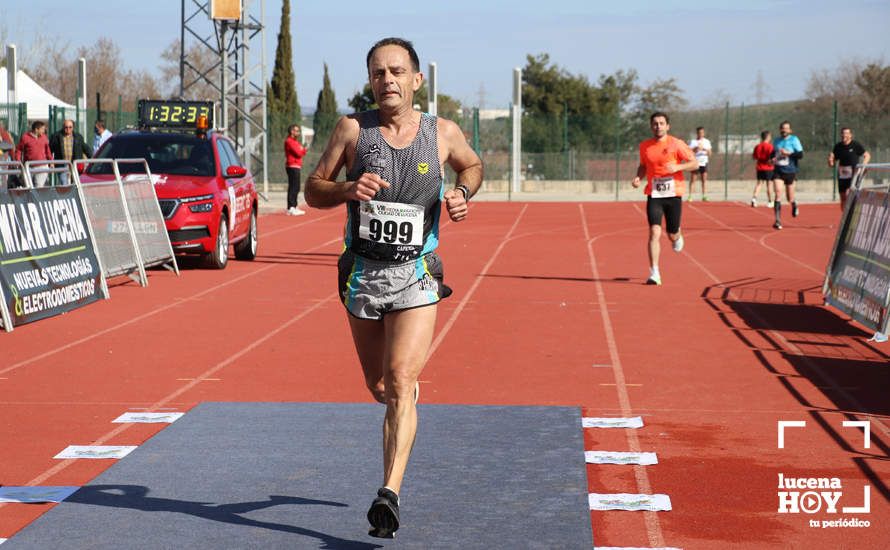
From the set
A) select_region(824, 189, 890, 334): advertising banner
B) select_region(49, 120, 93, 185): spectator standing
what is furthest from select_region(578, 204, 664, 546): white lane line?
select_region(49, 120, 93, 185): spectator standing

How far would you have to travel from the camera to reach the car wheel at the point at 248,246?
1945 cm

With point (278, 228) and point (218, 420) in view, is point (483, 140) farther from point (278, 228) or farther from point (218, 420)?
point (218, 420)

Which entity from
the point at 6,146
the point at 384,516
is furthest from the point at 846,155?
the point at 384,516

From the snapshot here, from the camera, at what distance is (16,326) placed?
12258 millimetres

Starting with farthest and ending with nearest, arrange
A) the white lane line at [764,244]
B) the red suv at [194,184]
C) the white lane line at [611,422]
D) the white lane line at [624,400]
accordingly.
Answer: the white lane line at [764,244]
the red suv at [194,184]
the white lane line at [611,422]
the white lane line at [624,400]

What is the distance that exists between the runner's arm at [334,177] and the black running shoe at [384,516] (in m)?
1.25

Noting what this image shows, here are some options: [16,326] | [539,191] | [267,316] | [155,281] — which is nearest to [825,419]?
[267,316]

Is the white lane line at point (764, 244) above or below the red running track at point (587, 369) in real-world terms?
above

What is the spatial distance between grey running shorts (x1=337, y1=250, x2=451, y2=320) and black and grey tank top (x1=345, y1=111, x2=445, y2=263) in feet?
0.14

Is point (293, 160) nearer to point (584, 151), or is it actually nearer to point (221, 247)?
point (221, 247)

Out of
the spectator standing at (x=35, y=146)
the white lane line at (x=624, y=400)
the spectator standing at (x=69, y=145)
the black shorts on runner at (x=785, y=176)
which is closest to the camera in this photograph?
the white lane line at (x=624, y=400)

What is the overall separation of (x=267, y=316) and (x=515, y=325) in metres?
2.55

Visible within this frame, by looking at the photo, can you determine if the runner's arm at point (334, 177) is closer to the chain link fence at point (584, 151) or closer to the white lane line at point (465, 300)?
the white lane line at point (465, 300)

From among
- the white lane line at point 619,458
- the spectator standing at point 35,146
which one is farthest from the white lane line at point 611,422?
the spectator standing at point 35,146
